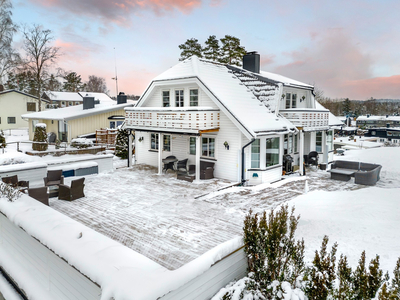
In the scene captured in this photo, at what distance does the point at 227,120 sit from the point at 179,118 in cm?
246

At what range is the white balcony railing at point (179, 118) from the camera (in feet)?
44.0

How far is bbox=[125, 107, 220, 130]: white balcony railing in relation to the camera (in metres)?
13.4

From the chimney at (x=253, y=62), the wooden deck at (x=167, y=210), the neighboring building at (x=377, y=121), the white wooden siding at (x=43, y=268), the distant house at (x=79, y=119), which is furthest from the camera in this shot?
the neighboring building at (x=377, y=121)

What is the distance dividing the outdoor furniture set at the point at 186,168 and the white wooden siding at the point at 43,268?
8.08 m

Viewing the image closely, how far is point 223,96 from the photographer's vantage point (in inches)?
561

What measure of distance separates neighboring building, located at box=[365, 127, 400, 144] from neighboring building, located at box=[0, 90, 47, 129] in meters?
61.7

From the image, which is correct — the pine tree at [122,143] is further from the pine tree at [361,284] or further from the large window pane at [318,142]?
the pine tree at [361,284]

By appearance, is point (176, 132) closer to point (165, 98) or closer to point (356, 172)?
point (165, 98)

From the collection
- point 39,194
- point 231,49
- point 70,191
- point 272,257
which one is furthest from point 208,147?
point 231,49

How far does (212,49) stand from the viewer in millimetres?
38375

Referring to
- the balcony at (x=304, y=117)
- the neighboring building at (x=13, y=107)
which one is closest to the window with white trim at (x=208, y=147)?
the balcony at (x=304, y=117)

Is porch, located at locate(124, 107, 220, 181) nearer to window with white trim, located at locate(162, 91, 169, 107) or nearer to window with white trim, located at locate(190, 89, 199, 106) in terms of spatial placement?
window with white trim, located at locate(190, 89, 199, 106)

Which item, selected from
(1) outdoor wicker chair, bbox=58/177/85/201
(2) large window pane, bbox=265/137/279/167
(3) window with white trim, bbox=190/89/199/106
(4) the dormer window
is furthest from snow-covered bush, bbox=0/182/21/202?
(4) the dormer window

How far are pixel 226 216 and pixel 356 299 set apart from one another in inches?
204
